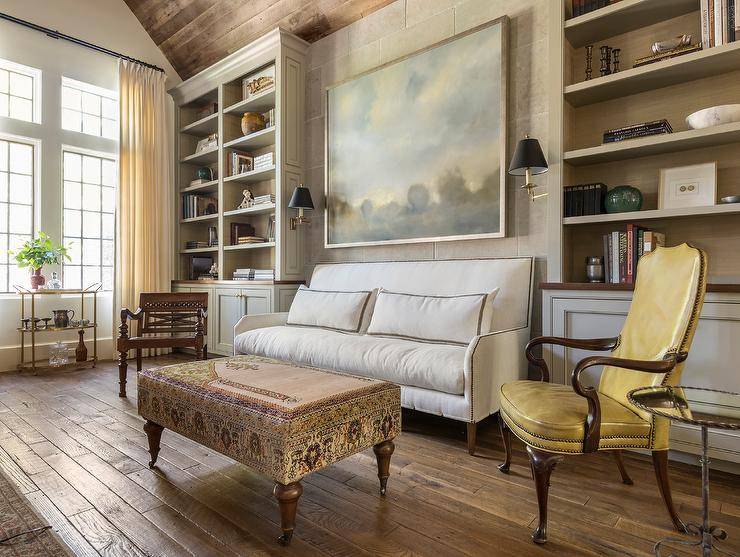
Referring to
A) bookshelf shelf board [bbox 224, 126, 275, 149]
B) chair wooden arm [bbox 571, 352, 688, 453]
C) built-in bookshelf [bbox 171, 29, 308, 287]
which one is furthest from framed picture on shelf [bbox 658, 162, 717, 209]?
bookshelf shelf board [bbox 224, 126, 275, 149]

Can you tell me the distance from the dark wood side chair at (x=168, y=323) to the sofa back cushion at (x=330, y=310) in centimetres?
→ 74

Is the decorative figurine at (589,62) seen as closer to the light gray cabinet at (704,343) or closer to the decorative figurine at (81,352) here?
the light gray cabinet at (704,343)

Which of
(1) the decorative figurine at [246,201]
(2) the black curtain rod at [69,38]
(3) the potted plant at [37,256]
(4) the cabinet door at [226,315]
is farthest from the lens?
(1) the decorative figurine at [246,201]

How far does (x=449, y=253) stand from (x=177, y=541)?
2514mm

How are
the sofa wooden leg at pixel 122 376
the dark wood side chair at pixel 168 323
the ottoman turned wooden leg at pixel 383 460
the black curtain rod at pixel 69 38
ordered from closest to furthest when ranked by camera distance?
the ottoman turned wooden leg at pixel 383 460
the sofa wooden leg at pixel 122 376
the dark wood side chair at pixel 168 323
the black curtain rod at pixel 69 38

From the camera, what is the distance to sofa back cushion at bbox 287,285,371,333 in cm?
333

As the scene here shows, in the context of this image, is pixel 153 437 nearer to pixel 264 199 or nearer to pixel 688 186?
pixel 264 199

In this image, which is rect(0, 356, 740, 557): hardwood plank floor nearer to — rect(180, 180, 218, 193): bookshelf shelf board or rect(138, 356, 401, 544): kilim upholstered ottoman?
rect(138, 356, 401, 544): kilim upholstered ottoman

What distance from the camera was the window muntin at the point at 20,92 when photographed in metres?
4.32

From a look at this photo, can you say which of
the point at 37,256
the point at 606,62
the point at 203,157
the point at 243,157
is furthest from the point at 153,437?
the point at 203,157

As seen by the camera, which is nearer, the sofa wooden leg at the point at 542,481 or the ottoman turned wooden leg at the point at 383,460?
the sofa wooden leg at the point at 542,481

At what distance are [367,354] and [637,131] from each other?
1929 mm

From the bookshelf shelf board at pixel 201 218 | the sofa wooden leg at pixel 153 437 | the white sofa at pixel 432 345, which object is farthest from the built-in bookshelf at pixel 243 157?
the sofa wooden leg at pixel 153 437

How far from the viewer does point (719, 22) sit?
216 cm
